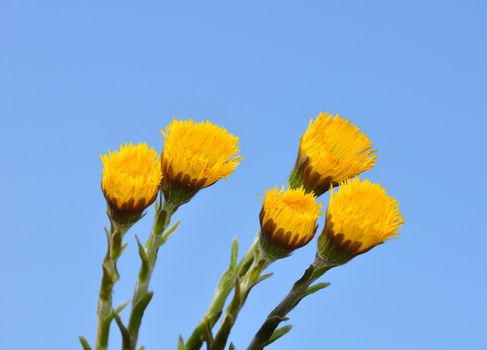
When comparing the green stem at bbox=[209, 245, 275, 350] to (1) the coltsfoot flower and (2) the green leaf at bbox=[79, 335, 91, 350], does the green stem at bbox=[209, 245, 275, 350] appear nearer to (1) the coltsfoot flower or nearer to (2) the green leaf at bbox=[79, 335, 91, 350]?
(1) the coltsfoot flower

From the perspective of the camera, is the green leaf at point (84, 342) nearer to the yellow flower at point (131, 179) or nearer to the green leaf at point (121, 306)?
the green leaf at point (121, 306)

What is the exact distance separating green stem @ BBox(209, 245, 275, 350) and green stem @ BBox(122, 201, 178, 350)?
259 mm

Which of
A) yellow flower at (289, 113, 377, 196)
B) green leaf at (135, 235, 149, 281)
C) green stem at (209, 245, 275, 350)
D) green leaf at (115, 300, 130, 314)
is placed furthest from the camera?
yellow flower at (289, 113, 377, 196)

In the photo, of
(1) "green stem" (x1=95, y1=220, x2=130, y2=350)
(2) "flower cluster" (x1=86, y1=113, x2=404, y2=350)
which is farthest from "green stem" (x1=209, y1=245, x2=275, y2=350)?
(1) "green stem" (x1=95, y1=220, x2=130, y2=350)

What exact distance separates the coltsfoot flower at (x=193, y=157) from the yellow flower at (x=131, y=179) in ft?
0.23

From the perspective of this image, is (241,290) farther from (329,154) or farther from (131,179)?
(329,154)

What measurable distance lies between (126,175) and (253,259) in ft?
1.77

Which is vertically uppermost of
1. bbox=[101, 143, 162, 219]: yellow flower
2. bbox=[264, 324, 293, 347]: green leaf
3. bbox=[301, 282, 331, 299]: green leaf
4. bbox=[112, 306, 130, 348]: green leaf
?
bbox=[101, 143, 162, 219]: yellow flower

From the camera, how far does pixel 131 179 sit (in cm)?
231

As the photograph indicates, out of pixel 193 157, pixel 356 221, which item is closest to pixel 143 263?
pixel 193 157

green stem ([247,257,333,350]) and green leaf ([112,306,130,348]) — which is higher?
green leaf ([112,306,130,348])

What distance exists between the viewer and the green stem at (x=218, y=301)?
2.35 meters

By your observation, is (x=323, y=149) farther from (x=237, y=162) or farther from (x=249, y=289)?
(x=249, y=289)

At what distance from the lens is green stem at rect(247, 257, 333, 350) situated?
2.28 meters
